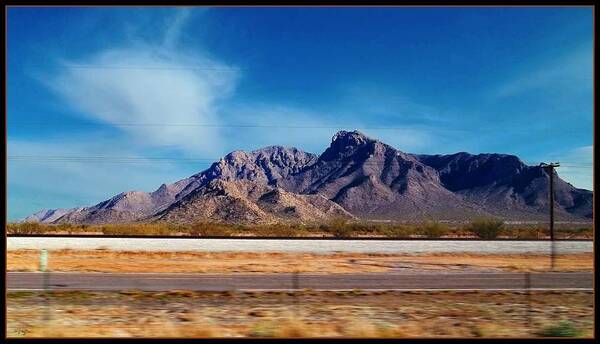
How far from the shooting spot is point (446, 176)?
164 meters

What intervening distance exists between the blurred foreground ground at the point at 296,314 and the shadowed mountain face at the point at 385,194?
81.4 m

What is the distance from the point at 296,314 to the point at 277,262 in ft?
47.9

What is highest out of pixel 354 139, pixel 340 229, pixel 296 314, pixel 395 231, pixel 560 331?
pixel 354 139

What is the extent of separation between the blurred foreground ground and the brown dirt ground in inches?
302

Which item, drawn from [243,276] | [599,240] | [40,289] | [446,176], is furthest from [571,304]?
[446,176]

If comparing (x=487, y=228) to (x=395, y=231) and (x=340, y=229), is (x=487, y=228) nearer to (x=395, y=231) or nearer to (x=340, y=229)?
(x=395, y=231)

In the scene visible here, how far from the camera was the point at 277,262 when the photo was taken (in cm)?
2655

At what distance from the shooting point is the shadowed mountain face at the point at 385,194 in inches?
4247

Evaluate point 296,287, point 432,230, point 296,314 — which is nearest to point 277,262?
point 296,287

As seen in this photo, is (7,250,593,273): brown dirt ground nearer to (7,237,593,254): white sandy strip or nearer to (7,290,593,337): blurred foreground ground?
(7,237,593,254): white sandy strip

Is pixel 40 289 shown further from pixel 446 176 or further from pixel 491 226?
pixel 446 176

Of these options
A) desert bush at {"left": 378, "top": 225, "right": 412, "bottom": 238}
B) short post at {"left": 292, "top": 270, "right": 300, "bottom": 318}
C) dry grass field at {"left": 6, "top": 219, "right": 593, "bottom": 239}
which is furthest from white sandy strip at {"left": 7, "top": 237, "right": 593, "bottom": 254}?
desert bush at {"left": 378, "top": 225, "right": 412, "bottom": 238}

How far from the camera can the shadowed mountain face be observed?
10786 centimetres
